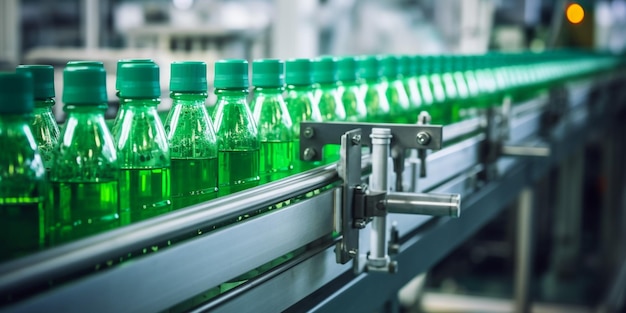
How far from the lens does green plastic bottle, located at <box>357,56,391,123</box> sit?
155 centimetres

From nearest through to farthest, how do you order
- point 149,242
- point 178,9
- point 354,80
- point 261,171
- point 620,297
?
point 149,242 < point 261,171 < point 354,80 < point 620,297 < point 178,9

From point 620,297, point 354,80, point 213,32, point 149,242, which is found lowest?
point 620,297

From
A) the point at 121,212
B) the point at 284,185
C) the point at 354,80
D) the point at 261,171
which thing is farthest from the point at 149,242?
the point at 354,80

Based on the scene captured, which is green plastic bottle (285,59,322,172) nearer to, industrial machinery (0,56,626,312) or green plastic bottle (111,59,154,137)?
industrial machinery (0,56,626,312)

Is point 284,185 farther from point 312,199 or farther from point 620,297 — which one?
point 620,297

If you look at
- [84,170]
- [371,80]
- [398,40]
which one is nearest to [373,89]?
[371,80]

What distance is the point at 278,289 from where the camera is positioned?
3.11ft

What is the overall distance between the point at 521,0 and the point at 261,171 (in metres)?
4.42

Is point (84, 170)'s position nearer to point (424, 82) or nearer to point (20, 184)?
point (20, 184)

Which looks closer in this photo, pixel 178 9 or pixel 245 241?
pixel 245 241

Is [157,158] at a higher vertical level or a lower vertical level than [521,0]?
lower

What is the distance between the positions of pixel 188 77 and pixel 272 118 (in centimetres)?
29

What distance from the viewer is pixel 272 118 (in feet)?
3.89

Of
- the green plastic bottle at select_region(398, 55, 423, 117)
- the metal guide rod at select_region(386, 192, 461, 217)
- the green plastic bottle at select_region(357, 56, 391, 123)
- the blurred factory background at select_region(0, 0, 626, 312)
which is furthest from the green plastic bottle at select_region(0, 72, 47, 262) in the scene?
the blurred factory background at select_region(0, 0, 626, 312)
